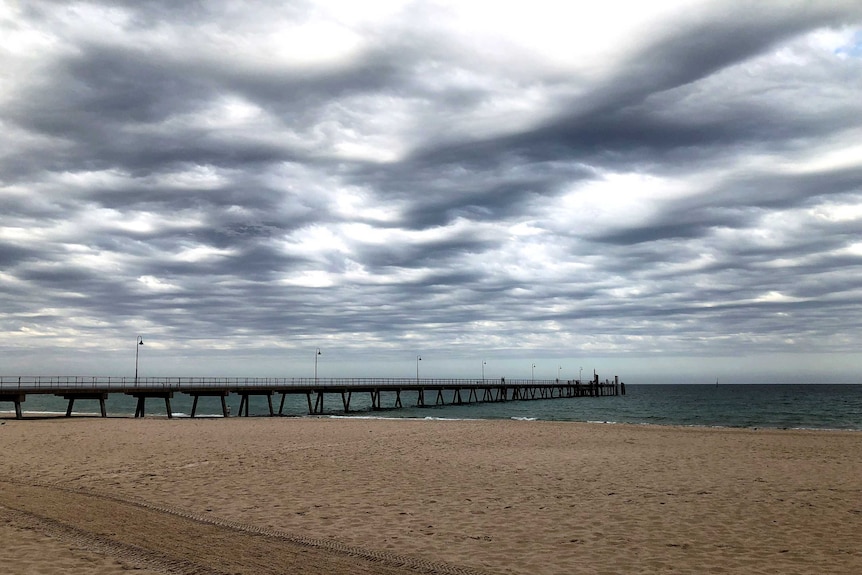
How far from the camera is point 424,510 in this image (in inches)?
480

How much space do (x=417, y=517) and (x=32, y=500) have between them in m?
7.40

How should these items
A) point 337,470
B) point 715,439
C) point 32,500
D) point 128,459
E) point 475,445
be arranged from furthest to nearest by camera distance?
point 715,439 < point 475,445 < point 128,459 < point 337,470 < point 32,500

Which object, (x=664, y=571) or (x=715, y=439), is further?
(x=715, y=439)

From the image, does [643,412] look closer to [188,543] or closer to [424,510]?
[424,510]

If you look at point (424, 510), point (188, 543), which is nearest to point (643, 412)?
point (424, 510)

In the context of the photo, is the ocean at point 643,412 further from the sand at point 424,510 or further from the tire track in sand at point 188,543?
the tire track in sand at point 188,543

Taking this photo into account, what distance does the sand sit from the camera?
28.6 feet

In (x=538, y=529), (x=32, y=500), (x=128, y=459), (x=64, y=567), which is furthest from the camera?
(x=128, y=459)

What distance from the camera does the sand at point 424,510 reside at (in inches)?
343

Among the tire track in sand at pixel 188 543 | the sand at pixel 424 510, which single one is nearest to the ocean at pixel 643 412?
the sand at pixel 424 510

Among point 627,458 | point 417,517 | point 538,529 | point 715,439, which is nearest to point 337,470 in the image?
point 417,517

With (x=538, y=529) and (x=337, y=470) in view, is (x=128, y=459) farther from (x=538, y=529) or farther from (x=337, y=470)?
(x=538, y=529)

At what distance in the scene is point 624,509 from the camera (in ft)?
40.7

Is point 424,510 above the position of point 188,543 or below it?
below
